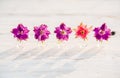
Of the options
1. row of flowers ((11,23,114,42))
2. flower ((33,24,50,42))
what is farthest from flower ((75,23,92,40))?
flower ((33,24,50,42))

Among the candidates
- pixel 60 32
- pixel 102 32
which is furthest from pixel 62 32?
pixel 102 32

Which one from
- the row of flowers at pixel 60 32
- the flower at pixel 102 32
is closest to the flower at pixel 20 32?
the row of flowers at pixel 60 32

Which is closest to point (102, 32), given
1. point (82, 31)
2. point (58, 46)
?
point (82, 31)

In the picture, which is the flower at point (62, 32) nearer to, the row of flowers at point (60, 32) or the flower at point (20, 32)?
the row of flowers at point (60, 32)

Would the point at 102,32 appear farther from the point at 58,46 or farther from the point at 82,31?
the point at 58,46

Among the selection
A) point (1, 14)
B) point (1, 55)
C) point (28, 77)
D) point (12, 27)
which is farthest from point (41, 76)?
point (1, 14)

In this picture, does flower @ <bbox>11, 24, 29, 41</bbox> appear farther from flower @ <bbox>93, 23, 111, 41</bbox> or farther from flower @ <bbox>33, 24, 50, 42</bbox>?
flower @ <bbox>93, 23, 111, 41</bbox>

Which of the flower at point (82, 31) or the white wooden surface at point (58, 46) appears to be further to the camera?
the flower at point (82, 31)
